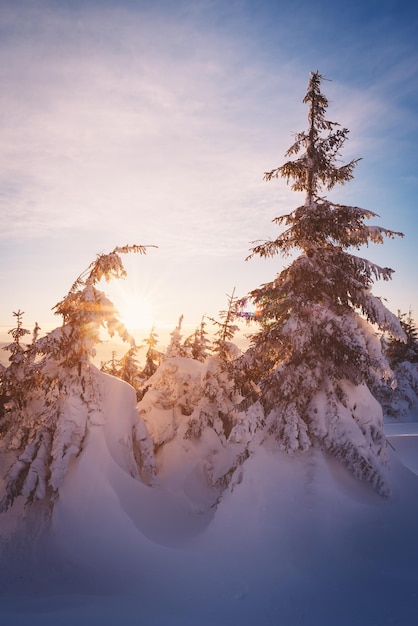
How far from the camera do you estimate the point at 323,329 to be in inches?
422

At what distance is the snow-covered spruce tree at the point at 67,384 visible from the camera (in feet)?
37.9

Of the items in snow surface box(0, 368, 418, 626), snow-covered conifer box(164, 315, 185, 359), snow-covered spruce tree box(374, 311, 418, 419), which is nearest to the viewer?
snow surface box(0, 368, 418, 626)

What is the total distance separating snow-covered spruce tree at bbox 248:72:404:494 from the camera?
1047 cm

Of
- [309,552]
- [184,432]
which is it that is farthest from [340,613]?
[184,432]

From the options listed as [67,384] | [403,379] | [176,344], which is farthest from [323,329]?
[403,379]

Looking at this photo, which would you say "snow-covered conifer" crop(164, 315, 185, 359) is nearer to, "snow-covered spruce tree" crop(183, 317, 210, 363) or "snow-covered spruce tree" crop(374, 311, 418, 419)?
"snow-covered spruce tree" crop(183, 317, 210, 363)

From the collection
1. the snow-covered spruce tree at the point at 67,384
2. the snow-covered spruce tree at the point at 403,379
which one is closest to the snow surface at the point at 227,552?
the snow-covered spruce tree at the point at 67,384

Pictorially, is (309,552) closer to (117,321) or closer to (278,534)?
(278,534)

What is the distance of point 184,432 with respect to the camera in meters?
17.9

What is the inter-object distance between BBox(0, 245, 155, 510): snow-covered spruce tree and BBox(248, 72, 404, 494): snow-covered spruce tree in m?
5.05

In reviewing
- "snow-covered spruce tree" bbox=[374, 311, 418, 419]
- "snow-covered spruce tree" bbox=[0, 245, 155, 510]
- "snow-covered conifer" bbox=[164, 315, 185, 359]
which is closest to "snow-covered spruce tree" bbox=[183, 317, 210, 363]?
"snow-covered conifer" bbox=[164, 315, 185, 359]

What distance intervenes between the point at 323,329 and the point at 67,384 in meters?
→ 8.78

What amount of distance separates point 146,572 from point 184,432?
26.5 feet

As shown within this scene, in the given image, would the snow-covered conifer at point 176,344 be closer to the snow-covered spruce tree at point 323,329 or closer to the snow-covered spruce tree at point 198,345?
the snow-covered spruce tree at point 198,345
